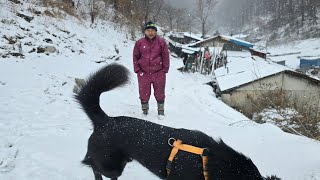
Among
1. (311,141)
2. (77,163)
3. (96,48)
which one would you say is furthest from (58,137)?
(96,48)

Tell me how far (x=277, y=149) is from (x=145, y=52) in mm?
2786

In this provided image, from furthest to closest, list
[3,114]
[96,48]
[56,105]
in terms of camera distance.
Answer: [96,48] < [56,105] < [3,114]

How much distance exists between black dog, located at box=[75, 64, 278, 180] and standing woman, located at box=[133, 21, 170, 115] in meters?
2.57

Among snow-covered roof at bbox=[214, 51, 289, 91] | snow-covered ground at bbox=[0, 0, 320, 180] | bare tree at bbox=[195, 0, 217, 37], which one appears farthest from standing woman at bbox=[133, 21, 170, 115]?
bare tree at bbox=[195, 0, 217, 37]

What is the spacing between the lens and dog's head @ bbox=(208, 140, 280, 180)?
201 centimetres

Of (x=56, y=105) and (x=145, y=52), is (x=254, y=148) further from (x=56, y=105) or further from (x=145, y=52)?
(x=56, y=105)

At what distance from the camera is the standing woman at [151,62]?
548 centimetres

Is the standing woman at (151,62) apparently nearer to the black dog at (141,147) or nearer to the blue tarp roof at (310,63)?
the black dog at (141,147)

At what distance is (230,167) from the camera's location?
2051mm

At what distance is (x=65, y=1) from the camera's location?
19.8 m

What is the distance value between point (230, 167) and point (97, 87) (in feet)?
4.73

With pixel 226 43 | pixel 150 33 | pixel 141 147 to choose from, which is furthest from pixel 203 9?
pixel 141 147

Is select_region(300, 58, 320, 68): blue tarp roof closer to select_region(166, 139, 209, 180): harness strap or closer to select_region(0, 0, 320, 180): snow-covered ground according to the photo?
select_region(0, 0, 320, 180): snow-covered ground

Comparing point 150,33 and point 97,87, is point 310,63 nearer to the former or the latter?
point 150,33
